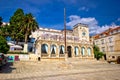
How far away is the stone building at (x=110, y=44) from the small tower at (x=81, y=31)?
754 centimetres

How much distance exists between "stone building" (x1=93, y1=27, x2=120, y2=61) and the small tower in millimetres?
7539

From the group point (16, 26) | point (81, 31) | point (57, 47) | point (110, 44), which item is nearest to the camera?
point (57, 47)

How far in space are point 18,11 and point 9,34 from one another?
920cm

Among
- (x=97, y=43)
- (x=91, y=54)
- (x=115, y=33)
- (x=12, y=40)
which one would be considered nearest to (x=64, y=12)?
(x=91, y=54)

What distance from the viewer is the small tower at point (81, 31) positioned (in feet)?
164

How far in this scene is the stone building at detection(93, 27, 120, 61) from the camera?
1747 inches

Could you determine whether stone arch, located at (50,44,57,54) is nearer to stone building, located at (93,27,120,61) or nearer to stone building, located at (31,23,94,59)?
stone building, located at (31,23,94,59)

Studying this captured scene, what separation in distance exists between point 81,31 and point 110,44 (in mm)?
13733

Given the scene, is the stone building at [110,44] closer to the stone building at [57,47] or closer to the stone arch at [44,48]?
the stone building at [57,47]

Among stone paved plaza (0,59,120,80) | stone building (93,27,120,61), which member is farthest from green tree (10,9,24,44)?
stone building (93,27,120,61)

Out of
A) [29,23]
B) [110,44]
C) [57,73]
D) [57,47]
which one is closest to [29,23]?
[29,23]

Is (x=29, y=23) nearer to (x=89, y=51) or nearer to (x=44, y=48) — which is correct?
(x=44, y=48)

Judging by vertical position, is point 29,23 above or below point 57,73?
above

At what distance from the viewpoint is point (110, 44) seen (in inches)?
1863
